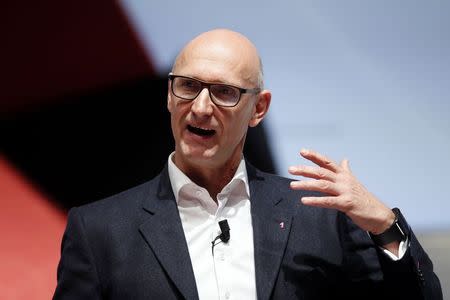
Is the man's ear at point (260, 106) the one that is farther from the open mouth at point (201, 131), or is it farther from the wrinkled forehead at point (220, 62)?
the open mouth at point (201, 131)

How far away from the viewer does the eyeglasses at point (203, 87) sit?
5.25 ft

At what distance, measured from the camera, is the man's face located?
1592 millimetres

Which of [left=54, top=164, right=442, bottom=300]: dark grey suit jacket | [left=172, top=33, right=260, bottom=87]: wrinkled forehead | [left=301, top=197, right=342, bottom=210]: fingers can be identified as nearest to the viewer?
[left=301, top=197, right=342, bottom=210]: fingers

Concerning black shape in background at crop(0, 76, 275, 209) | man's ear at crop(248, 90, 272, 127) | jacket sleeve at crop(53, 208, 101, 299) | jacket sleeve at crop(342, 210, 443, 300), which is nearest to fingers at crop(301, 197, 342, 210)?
jacket sleeve at crop(342, 210, 443, 300)

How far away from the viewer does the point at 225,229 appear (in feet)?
5.12

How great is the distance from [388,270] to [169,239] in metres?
0.56

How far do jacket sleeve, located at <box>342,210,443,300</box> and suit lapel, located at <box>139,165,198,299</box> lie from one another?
0.45m

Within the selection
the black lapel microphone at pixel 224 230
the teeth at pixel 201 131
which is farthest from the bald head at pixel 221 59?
the black lapel microphone at pixel 224 230

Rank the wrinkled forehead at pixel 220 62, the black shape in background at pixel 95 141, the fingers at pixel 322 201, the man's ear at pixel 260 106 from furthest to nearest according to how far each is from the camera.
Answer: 1. the black shape in background at pixel 95 141
2. the man's ear at pixel 260 106
3. the wrinkled forehead at pixel 220 62
4. the fingers at pixel 322 201

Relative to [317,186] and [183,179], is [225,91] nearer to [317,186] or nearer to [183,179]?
[183,179]

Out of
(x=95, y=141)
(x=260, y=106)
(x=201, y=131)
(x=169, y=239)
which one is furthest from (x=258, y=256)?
(x=95, y=141)

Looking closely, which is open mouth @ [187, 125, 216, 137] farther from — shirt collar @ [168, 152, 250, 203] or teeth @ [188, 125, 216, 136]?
shirt collar @ [168, 152, 250, 203]

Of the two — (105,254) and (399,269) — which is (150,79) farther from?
(399,269)

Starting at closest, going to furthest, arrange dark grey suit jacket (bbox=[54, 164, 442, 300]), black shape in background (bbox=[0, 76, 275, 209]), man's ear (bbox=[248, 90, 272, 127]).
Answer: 1. dark grey suit jacket (bbox=[54, 164, 442, 300])
2. man's ear (bbox=[248, 90, 272, 127])
3. black shape in background (bbox=[0, 76, 275, 209])
